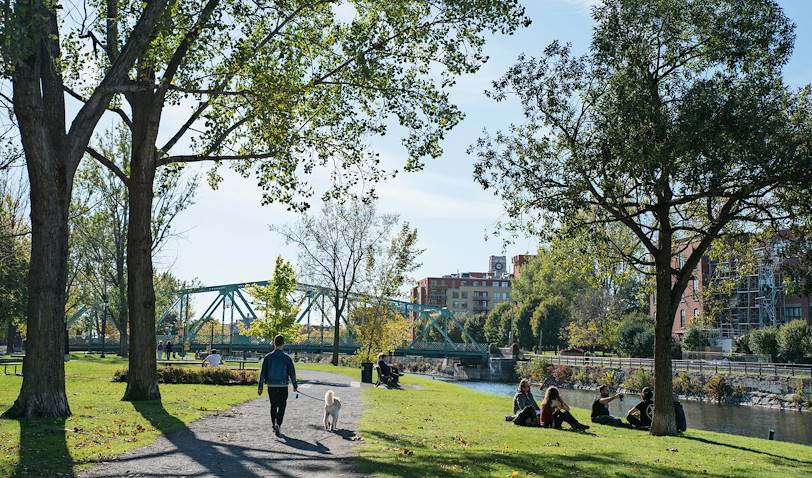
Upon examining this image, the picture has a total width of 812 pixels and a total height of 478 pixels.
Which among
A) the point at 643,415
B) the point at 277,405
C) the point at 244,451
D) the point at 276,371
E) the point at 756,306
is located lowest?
the point at 643,415

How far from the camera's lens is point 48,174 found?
41.8ft

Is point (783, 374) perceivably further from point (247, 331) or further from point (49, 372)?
point (49, 372)

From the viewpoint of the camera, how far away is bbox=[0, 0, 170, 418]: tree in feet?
40.9

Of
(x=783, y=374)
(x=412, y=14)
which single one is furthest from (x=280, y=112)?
(x=783, y=374)

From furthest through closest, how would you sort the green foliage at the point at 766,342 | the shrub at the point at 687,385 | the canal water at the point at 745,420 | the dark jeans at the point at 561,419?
1. the green foliage at the point at 766,342
2. the shrub at the point at 687,385
3. the canal water at the point at 745,420
4. the dark jeans at the point at 561,419

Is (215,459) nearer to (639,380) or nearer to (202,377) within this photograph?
(202,377)

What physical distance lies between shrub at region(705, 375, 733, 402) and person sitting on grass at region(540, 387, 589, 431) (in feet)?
106

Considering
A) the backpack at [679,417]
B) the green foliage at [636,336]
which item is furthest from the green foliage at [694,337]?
the backpack at [679,417]

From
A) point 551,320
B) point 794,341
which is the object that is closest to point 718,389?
point 794,341

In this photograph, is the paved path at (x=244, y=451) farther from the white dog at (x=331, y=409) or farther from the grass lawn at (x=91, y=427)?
the grass lawn at (x=91, y=427)

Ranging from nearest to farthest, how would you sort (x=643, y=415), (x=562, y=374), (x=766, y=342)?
(x=643, y=415)
(x=766, y=342)
(x=562, y=374)

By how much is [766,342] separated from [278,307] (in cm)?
3387

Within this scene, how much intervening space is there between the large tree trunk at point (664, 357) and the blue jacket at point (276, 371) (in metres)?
9.02

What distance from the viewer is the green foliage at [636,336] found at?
208 feet
